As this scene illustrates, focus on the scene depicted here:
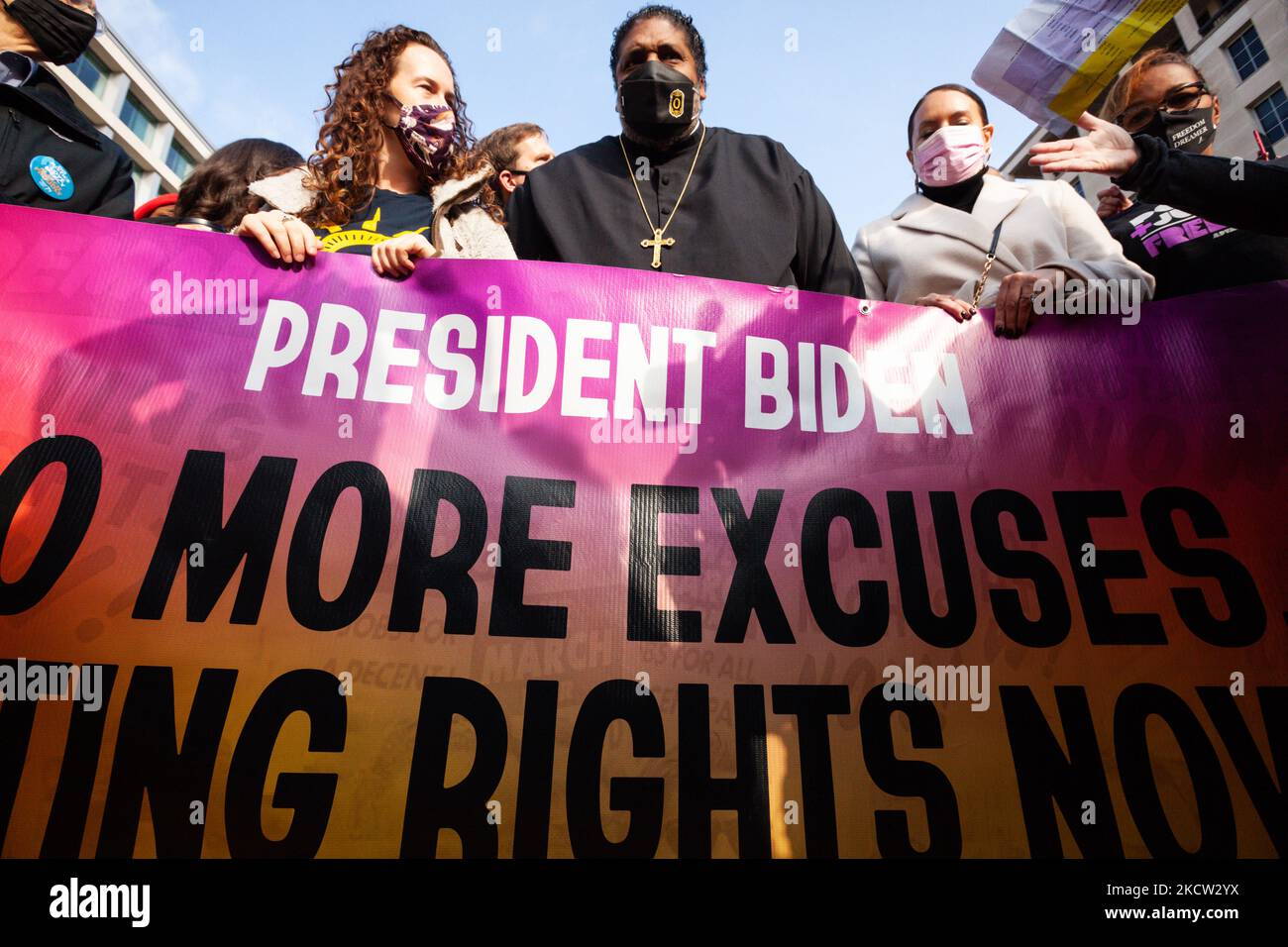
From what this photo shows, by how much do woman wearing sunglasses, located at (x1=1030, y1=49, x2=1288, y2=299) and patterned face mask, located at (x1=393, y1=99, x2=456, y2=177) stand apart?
5.78 feet

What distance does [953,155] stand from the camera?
2.43 meters

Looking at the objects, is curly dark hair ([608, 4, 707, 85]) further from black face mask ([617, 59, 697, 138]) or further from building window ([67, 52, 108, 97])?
building window ([67, 52, 108, 97])

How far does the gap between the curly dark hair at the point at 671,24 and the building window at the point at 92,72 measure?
31448mm

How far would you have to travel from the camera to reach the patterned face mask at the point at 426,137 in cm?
222

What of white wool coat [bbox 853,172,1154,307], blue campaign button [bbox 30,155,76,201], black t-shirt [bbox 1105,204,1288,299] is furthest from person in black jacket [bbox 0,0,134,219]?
black t-shirt [bbox 1105,204,1288,299]

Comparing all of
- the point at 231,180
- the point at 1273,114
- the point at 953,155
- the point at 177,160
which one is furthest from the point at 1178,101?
the point at 177,160

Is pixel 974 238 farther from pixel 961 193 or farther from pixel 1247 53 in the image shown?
pixel 1247 53

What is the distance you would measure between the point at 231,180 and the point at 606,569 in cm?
238

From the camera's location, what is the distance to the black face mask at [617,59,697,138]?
6.97 ft
